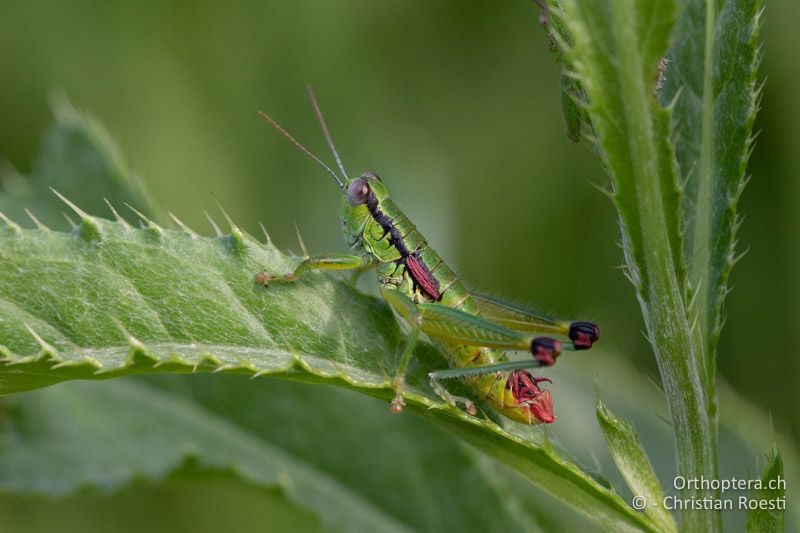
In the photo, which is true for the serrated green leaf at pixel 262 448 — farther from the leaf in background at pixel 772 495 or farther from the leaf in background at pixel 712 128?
the leaf in background at pixel 712 128

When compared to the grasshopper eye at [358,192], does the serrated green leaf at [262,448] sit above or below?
below

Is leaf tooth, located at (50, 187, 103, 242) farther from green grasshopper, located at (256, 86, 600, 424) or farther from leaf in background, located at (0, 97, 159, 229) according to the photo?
leaf in background, located at (0, 97, 159, 229)

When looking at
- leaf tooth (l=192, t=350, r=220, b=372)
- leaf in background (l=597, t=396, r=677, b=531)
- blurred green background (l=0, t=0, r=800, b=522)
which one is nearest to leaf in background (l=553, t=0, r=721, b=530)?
leaf in background (l=597, t=396, r=677, b=531)

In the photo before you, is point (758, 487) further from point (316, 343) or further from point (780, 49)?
point (780, 49)

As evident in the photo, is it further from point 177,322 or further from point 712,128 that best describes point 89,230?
point 712,128

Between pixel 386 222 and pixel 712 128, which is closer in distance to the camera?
pixel 712 128

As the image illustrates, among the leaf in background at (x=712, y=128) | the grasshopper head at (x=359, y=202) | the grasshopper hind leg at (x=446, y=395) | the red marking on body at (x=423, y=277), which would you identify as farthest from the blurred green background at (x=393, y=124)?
the leaf in background at (x=712, y=128)

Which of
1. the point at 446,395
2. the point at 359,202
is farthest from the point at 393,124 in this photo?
the point at 446,395
